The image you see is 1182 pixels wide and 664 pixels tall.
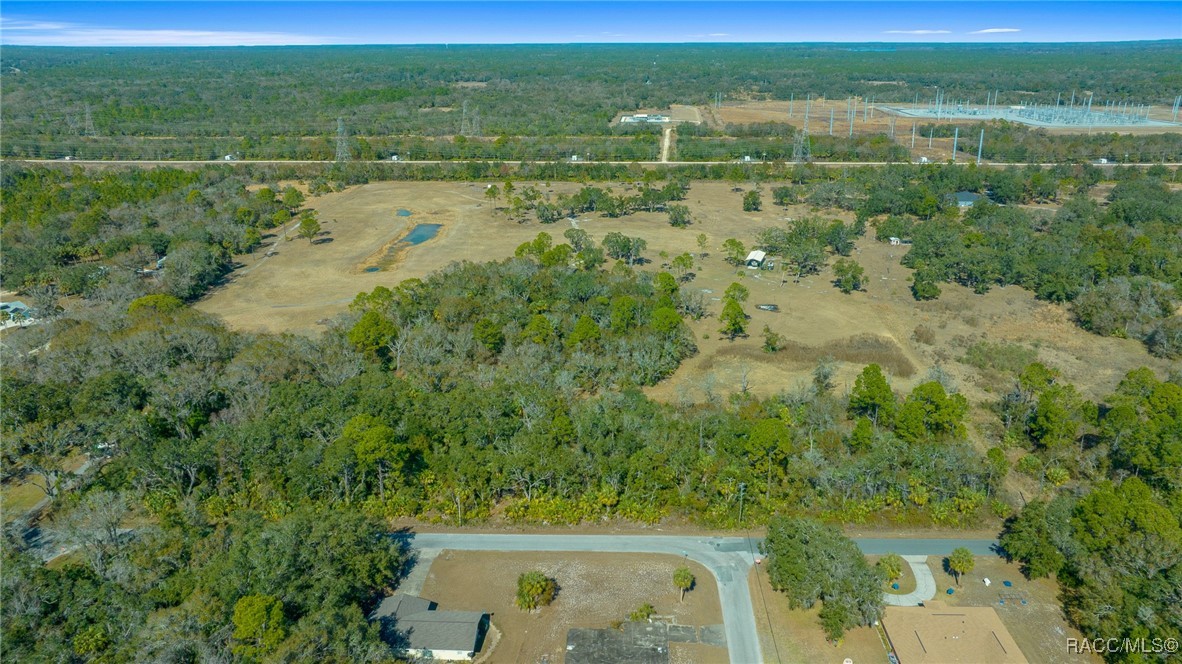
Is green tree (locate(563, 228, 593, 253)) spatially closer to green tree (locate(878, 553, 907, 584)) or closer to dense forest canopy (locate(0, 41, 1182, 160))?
green tree (locate(878, 553, 907, 584))

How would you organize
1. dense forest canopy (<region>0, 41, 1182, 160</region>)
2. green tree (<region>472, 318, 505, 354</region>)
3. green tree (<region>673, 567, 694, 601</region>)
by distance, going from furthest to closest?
1. dense forest canopy (<region>0, 41, 1182, 160</region>)
2. green tree (<region>472, 318, 505, 354</region>)
3. green tree (<region>673, 567, 694, 601</region>)

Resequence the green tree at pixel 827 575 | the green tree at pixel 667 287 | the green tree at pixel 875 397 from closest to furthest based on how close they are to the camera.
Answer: the green tree at pixel 827 575
the green tree at pixel 875 397
the green tree at pixel 667 287

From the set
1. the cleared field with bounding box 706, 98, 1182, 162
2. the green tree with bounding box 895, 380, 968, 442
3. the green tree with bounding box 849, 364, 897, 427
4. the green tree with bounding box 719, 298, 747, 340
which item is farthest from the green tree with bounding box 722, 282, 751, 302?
the cleared field with bounding box 706, 98, 1182, 162

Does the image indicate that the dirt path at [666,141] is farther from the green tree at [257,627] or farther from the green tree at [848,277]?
the green tree at [257,627]

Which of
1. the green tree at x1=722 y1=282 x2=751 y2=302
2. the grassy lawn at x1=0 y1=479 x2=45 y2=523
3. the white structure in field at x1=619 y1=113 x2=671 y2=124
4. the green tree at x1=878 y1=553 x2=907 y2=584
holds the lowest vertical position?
the grassy lawn at x1=0 y1=479 x2=45 y2=523

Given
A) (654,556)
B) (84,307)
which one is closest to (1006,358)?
(654,556)

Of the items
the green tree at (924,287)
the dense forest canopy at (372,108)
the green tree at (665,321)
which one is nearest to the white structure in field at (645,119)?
the dense forest canopy at (372,108)
